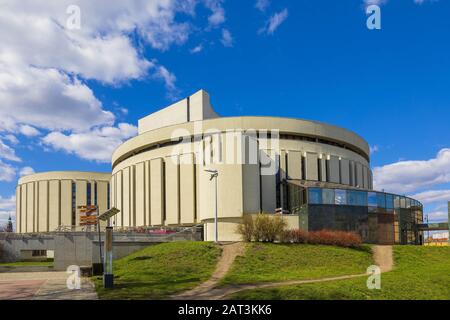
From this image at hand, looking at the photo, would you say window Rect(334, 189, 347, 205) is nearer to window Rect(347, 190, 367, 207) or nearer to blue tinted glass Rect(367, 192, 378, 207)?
window Rect(347, 190, 367, 207)

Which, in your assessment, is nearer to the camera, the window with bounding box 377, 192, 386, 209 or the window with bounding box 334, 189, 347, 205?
the window with bounding box 334, 189, 347, 205

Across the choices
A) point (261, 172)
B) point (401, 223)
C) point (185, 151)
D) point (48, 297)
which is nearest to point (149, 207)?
point (185, 151)

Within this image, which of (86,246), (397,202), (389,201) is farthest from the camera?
(397,202)

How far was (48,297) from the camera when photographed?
1634 cm

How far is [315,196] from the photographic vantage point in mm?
41719

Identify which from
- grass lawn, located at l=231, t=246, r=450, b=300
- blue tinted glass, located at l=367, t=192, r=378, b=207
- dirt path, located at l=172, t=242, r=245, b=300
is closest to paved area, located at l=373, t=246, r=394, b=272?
blue tinted glass, located at l=367, t=192, r=378, b=207

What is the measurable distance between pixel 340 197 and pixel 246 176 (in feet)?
29.5

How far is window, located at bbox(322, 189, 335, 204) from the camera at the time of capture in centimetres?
4153

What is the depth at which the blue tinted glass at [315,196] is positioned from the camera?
136 feet

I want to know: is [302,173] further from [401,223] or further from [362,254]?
[362,254]

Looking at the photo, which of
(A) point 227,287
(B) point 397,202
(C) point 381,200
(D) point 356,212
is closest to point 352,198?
(D) point 356,212

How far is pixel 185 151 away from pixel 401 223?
86.9ft

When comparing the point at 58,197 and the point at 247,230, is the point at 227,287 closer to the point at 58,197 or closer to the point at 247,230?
the point at 247,230

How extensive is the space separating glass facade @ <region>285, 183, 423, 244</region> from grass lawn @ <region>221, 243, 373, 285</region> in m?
6.28
